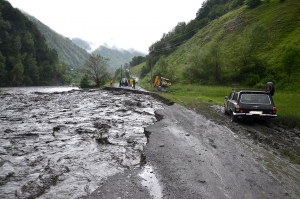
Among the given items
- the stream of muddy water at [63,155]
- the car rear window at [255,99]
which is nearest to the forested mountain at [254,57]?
the car rear window at [255,99]

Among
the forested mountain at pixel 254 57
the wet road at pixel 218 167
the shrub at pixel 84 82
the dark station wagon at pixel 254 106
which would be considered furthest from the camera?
the shrub at pixel 84 82

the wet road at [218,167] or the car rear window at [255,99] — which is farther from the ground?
the car rear window at [255,99]

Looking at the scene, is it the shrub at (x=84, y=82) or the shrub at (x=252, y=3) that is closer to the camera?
the shrub at (x=84, y=82)

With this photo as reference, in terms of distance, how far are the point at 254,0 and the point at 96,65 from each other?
59798mm

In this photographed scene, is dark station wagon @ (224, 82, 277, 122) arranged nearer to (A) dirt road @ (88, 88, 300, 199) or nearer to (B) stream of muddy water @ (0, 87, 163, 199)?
(A) dirt road @ (88, 88, 300, 199)

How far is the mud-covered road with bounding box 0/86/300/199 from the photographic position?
197 inches

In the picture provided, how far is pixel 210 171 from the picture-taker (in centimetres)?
597

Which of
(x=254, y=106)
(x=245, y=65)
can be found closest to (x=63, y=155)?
(x=254, y=106)

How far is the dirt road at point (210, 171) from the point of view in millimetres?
4852

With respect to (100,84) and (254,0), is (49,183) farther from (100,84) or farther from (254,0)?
(254,0)

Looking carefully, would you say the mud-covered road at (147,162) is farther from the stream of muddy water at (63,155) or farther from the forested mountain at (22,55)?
the forested mountain at (22,55)

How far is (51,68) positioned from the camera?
96312 mm

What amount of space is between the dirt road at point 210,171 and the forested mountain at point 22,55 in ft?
224

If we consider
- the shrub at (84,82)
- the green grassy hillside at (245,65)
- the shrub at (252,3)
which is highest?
the shrub at (252,3)
